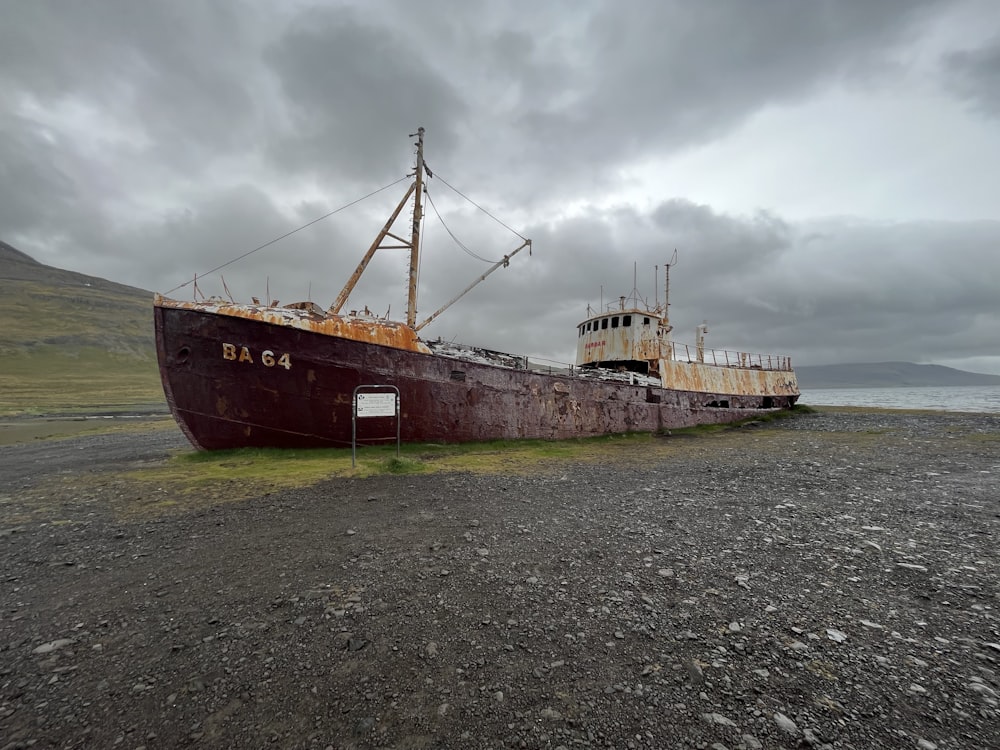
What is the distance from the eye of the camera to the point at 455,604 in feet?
11.6

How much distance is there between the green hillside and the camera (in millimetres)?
44250

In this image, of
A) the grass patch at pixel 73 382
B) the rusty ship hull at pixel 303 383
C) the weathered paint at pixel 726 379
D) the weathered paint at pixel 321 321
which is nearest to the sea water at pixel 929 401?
the weathered paint at pixel 726 379

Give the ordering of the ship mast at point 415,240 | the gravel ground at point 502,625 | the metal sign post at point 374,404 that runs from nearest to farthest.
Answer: the gravel ground at point 502,625
the metal sign post at point 374,404
the ship mast at point 415,240

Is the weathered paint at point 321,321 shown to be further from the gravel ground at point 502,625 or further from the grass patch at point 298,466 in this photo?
the gravel ground at point 502,625

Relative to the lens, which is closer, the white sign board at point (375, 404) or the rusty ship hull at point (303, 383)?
the white sign board at point (375, 404)

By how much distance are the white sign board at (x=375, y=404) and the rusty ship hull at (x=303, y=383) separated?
56 cm

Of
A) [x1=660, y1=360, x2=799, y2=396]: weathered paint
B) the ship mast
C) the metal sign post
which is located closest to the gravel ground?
the metal sign post

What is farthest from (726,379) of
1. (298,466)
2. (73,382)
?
(73,382)

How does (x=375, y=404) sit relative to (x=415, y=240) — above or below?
below

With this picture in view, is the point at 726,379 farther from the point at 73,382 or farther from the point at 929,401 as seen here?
the point at 73,382

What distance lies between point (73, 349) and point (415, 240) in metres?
120

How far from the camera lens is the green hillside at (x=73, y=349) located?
4425 centimetres

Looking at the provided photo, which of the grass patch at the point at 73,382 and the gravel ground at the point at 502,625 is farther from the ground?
the grass patch at the point at 73,382

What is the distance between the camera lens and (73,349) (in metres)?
90.2
